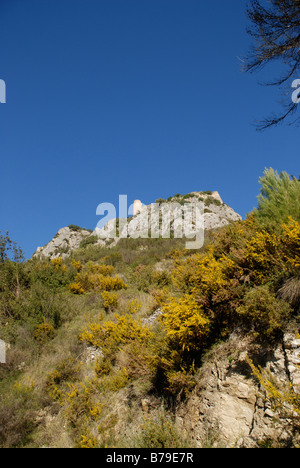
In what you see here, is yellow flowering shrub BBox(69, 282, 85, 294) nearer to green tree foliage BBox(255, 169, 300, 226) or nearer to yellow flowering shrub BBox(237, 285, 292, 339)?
green tree foliage BBox(255, 169, 300, 226)

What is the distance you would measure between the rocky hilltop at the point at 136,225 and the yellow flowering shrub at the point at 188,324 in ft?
57.5

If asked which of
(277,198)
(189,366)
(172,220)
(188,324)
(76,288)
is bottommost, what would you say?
(189,366)

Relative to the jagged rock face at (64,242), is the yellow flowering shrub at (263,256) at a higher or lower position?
lower

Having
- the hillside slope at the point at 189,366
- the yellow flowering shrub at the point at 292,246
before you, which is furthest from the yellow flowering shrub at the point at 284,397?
the yellow flowering shrub at the point at 292,246

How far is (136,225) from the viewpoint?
1077 inches

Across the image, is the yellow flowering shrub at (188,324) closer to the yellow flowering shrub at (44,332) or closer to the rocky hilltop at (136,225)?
the yellow flowering shrub at (44,332)

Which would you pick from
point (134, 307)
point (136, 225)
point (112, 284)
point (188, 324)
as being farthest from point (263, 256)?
point (136, 225)

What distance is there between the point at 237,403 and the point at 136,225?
24596mm

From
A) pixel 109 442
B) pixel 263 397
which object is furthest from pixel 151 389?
pixel 263 397

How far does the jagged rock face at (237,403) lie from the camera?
2.67 m

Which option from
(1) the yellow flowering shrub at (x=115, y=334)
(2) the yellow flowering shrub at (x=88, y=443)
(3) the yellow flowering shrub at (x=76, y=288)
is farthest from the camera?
(3) the yellow flowering shrub at (x=76, y=288)

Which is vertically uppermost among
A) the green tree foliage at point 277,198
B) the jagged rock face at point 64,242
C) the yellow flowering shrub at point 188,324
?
the jagged rock face at point 64,242

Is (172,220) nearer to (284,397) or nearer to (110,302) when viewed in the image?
(110,302)

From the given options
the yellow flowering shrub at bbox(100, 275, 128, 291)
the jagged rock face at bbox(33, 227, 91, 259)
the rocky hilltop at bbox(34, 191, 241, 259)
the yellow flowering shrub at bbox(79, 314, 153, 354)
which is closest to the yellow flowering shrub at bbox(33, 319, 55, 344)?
the yellow flowering shrub at bbox(79, 314, 153, 354)
